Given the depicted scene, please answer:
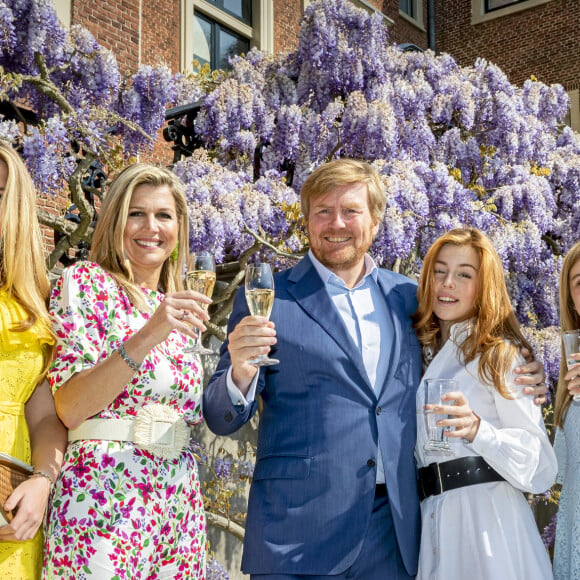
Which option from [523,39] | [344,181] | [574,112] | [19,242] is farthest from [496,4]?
[19,242]

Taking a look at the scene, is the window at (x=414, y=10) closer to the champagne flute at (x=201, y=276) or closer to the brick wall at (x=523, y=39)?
the brick wall at (x=523, y=39)

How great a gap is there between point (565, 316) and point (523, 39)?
1199 centimetres

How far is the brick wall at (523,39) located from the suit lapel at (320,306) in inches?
450

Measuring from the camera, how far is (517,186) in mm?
6980

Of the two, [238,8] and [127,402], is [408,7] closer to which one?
[238,8]

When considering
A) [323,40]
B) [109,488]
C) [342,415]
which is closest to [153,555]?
[109,488]

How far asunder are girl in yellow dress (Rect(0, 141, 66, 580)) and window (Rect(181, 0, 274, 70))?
7385 millimetres

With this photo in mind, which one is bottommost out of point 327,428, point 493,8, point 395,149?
point 327,428

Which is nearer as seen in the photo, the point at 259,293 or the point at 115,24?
the point at 259,293

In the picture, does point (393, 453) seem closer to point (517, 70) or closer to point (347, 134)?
point (347, 134)

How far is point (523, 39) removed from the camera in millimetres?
13641

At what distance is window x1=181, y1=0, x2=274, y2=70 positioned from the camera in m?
9.43

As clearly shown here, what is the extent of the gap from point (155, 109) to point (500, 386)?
4450mm

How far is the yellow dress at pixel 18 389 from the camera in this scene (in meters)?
2.11
